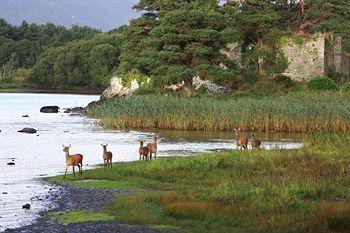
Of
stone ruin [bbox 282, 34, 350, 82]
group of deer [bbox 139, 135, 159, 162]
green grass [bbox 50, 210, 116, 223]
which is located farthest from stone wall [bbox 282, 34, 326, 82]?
green grass [bbox 50, 210, 116, 223]

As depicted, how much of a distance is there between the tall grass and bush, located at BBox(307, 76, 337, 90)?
7.97 metres

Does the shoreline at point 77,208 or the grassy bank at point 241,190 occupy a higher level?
the grassy bank at point 241,190

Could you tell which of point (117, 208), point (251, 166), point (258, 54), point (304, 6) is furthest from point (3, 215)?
point (304, 6)

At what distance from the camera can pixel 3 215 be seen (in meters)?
17.2

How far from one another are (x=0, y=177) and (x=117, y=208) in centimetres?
778

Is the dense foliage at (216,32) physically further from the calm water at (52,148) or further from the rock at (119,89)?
the calm water at (52,148)

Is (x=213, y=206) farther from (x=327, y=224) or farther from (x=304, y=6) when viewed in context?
(x=304, y=6)

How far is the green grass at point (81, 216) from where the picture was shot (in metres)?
16.2

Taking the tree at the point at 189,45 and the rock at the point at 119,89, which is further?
the rock at the point at 119,89

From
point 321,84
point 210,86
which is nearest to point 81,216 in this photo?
point 321,84

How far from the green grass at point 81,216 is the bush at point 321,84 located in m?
41.6

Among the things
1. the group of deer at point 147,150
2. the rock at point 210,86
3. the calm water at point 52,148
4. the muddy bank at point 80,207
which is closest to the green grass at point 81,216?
the muddy bank at point 80,207

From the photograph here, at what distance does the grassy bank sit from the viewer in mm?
15344

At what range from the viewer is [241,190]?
1836cm
